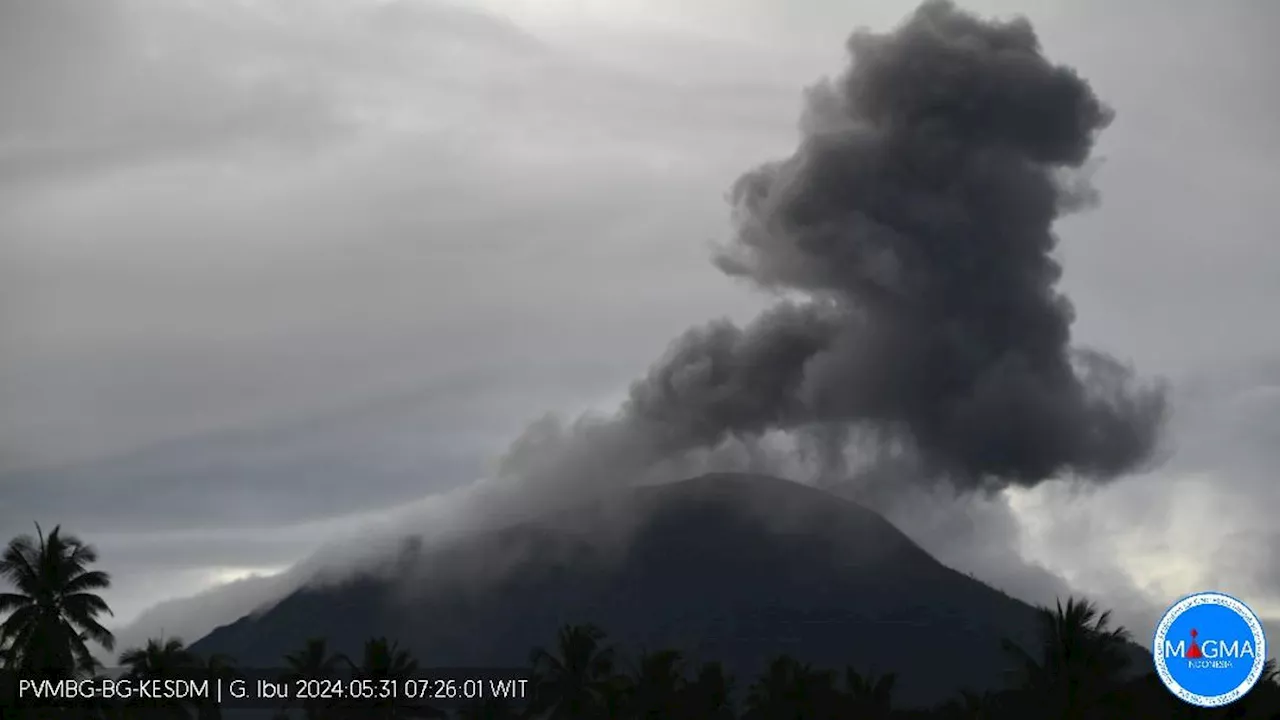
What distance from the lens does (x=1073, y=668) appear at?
98062 millimetres

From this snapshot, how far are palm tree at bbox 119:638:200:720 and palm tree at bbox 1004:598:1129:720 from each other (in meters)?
52.2

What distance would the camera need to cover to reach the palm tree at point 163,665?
95938 millimetres

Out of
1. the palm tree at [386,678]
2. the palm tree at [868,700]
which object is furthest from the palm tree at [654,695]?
the palm tree at [386,678]

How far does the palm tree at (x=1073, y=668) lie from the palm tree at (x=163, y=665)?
52207 mm

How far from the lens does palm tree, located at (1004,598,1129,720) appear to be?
9543 cm

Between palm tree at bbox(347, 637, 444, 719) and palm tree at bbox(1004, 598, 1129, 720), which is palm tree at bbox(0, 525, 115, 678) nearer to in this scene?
palm tree at bbox(347, 637, 444, 719)

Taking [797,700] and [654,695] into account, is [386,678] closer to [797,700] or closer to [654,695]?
[654,695]

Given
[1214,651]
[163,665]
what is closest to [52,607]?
[163,665]

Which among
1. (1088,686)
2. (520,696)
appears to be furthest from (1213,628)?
(520,696)

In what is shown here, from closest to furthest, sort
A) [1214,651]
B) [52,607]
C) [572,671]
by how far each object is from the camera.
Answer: [1214,651] → [52,607] → [572,671]

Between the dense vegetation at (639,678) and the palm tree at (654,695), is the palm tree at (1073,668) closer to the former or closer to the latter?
the dense vegetation at (639,678)

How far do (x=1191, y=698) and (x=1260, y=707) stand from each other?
4785 cm

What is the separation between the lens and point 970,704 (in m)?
116

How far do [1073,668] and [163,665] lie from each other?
189 ft
